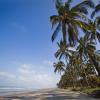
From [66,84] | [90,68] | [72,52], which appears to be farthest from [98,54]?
[66,84]

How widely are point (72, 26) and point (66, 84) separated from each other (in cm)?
5965

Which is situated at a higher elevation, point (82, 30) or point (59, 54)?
point (59, 54)

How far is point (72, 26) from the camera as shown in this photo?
81.5ft

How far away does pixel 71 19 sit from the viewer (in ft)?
81.3

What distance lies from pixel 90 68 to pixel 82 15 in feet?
121

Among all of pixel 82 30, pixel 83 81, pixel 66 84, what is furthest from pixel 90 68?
pixel 82 30

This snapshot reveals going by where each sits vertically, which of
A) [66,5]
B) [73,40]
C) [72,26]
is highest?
[66,5]

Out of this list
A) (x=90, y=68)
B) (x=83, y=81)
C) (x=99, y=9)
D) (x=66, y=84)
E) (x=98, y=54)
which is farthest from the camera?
(x=66, y=84)

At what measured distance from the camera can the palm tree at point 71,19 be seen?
81.3 ft

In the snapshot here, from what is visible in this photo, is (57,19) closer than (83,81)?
Yes

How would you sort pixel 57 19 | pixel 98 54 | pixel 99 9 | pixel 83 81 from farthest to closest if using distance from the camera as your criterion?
pixel 83 81 → pixel 98 54 → pixel 57 19 → pixel 99 9

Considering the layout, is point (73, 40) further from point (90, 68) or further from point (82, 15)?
point (90, 68)

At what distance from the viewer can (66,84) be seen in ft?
267

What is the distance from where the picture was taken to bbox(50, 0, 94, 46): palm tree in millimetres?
24766
